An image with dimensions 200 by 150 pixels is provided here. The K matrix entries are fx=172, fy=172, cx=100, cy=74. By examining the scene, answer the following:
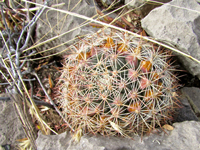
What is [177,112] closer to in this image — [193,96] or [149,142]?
[193,96]

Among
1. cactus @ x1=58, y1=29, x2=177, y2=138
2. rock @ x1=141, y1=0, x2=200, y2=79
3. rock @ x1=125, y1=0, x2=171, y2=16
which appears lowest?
cactus @ x1=58, y1=29, x2=177, y2=138

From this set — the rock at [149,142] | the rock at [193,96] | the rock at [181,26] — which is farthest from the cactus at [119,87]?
the rock at [193,96]

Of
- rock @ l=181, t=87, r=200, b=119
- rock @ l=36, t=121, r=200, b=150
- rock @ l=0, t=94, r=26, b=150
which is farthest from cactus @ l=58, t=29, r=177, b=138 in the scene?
rock @ l=0, t=94, r=26, b=150

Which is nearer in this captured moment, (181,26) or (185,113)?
(181,26)

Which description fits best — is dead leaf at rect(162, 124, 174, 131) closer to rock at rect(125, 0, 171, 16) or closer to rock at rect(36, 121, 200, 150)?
rock at rect(36, 121, 200, 150)

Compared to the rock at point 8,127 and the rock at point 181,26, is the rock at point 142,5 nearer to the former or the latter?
the rock at point 181,26

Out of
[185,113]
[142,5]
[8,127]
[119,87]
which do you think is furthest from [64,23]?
[185,113]
